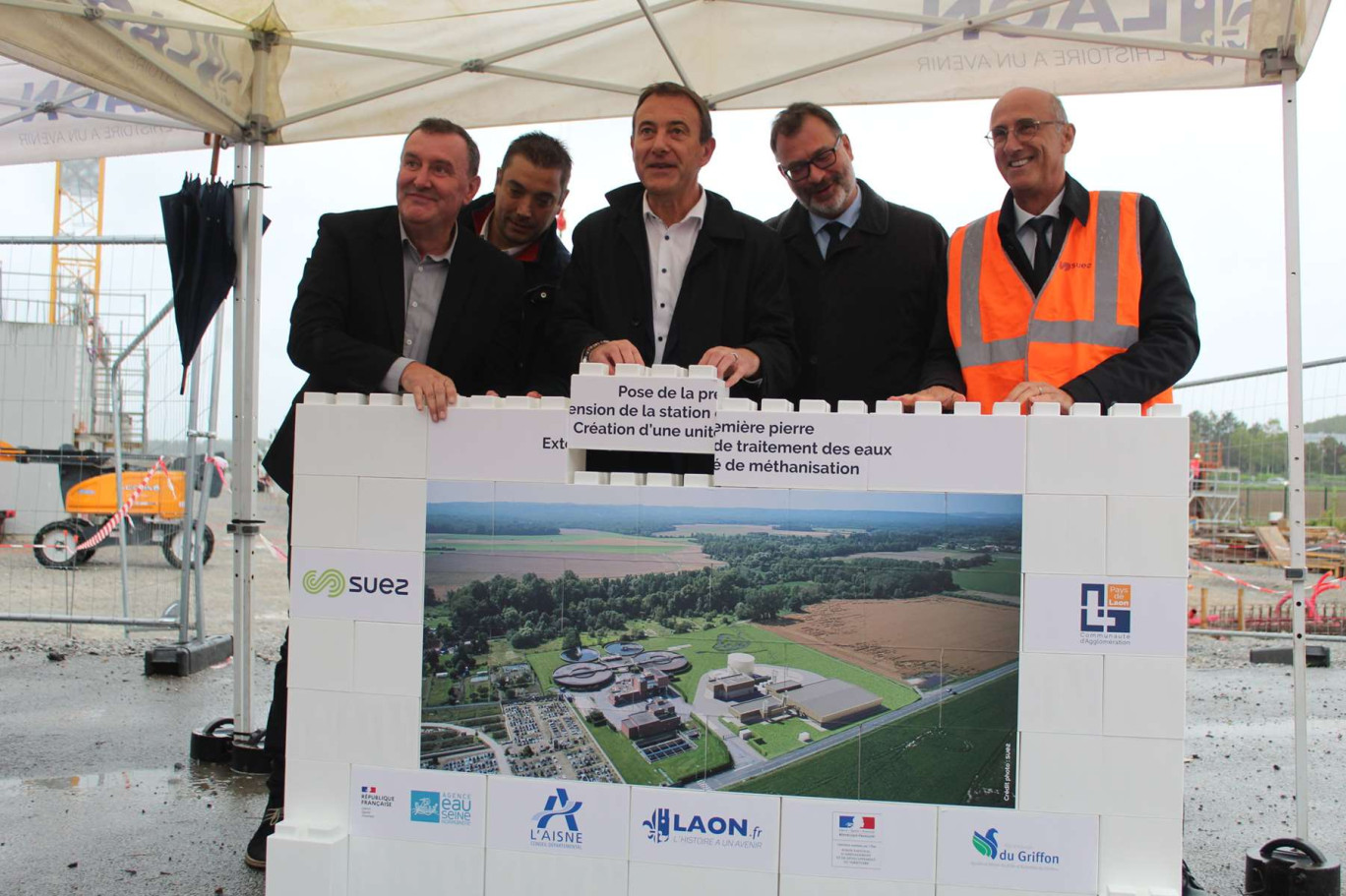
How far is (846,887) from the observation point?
229cm

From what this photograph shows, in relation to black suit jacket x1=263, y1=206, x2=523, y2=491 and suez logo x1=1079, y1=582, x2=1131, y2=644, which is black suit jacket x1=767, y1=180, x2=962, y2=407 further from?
suez logo x1=1079, y1=582, x2=1131, y2=644

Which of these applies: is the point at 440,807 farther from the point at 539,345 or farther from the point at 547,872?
the point at 539,345

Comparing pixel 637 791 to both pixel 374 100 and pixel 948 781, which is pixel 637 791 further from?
pixel 374 100

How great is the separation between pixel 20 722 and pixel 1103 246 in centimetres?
579

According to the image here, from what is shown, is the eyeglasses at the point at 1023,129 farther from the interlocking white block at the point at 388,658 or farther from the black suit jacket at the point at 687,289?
the interlocking white block at the point at 388,658

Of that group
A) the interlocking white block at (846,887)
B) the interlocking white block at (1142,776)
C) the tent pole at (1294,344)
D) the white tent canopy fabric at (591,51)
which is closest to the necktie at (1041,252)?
the tent pole at (1294,344)

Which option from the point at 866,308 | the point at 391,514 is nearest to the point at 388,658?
the point at 391,514

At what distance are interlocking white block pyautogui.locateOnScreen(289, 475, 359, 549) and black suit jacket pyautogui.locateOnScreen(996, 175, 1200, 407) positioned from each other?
5.94 ft

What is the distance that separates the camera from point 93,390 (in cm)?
799

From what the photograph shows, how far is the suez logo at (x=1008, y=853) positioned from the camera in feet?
7.31

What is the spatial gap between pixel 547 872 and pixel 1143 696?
1.39 metres

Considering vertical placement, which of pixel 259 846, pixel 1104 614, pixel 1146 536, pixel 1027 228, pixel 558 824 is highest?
pixel 1027 228

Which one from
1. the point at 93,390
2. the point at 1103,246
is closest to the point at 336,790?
the point at 1103,246

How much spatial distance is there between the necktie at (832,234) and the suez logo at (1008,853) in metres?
2.12
